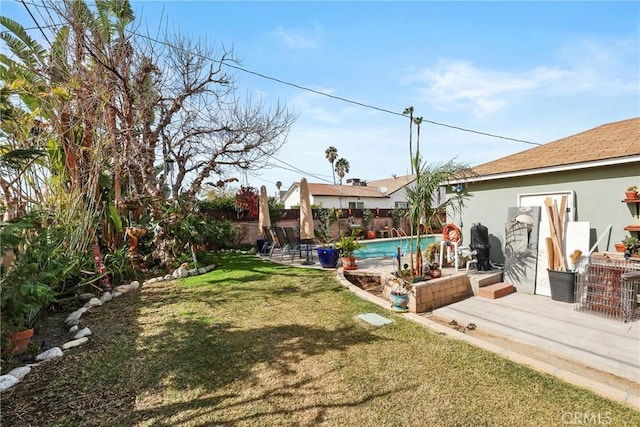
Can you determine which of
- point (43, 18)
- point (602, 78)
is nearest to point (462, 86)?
point (602, 78)

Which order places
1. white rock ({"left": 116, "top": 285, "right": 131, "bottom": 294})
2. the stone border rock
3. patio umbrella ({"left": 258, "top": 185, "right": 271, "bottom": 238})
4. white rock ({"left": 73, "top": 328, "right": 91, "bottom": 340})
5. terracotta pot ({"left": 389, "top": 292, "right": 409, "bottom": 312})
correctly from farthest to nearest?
patio umbrella ({"left": 258, "top": 185, "right": 271, "bottom": 238})
white rock ({"left": 116, "top": 285, "right": 131, "bottom": 294})
terracotta pot ({"left": 389, "top": 292, "right": 409, "bottom": 312})
white rock ({"left": 73, "top": 328, "right": 91, "bottom": 340})
the stone border rock

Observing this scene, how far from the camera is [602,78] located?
9.77m

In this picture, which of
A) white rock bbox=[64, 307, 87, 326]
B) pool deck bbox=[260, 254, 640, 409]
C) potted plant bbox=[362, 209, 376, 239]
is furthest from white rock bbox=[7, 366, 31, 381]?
potted plant bbox=[362, 209, 376, 239]

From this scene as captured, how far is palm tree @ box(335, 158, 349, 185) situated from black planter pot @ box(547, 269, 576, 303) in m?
33.9

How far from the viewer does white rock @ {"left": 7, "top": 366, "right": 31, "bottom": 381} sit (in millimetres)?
3146

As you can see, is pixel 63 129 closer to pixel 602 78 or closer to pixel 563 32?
pixel 563 32

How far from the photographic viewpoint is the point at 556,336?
4.40 m

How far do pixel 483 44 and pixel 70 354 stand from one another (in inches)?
507

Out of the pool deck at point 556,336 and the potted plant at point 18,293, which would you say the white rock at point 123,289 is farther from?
the pool deck at point 556,336

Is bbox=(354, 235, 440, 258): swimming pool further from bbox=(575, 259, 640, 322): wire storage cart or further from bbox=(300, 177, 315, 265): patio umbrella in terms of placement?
bbox=(575, 259, 640, 322): wire storage cart

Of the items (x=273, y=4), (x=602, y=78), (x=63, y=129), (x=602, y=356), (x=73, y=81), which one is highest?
(x=273, y=4)

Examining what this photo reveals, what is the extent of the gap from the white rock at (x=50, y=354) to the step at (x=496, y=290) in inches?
288

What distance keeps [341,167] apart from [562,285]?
34.5 m

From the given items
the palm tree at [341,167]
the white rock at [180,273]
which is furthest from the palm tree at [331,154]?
the white rock at [180,273]
